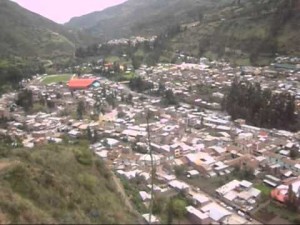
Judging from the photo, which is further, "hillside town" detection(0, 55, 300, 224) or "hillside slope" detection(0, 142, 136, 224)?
"hillside town" detection(0, 55, 300, 224)

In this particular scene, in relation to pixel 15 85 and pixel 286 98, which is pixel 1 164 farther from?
pixel 15 85

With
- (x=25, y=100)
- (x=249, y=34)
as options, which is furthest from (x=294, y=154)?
(x=249, y=34)

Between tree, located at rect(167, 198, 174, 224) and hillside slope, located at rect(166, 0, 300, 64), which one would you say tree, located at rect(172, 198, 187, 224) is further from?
hillside slope, located at rect(166, 0, 300, 64)

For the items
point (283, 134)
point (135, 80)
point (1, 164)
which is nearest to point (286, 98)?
point (283, 134)

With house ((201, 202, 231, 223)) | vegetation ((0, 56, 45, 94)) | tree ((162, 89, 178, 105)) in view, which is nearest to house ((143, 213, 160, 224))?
house ((201, 202, 231, 223))

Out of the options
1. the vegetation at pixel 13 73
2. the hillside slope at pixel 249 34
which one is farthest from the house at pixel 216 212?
the hillside slope at pixel 249 34

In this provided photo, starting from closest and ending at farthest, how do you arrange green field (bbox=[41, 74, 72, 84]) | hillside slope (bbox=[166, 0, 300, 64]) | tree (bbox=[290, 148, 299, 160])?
tree (bbox=[290, 148, 299, 160])
hillside slope (bbox=[166, 0, 300, 64])
green field (bbox=[41, 74, 72, 84])

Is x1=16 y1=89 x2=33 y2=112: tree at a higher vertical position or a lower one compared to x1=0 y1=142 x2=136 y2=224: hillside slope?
lower
